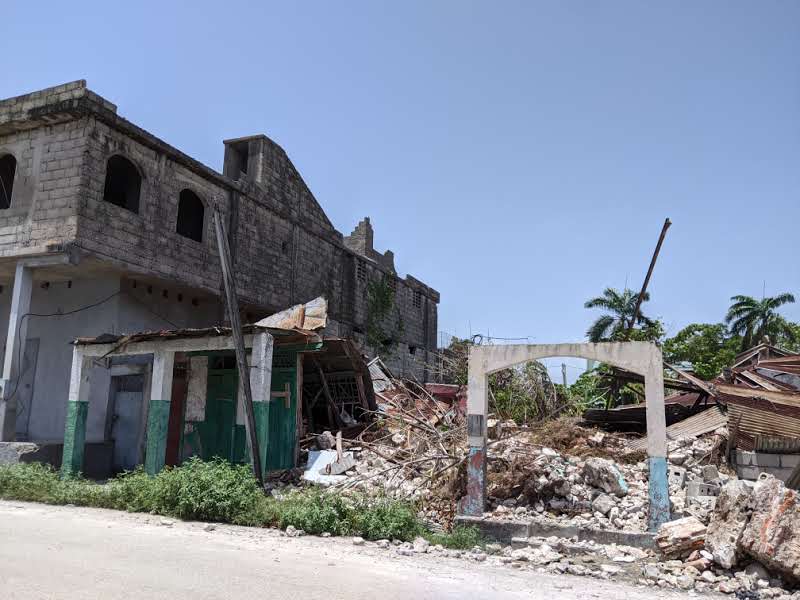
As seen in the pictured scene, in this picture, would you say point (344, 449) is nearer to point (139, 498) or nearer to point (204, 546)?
point (139, 498)

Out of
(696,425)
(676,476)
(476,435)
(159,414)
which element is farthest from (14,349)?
(696,425)

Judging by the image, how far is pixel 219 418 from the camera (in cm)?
1409

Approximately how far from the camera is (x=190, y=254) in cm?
1653

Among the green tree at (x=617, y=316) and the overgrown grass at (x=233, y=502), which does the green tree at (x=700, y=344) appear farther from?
the overgrown grass at (x=233, y=502)

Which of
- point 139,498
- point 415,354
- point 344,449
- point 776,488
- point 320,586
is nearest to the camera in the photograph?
point 320,586

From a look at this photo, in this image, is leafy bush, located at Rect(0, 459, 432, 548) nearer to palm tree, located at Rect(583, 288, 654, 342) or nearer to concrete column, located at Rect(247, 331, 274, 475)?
concrete column, located at Rect(247, 331, 274, 475)

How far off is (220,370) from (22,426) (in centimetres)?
603

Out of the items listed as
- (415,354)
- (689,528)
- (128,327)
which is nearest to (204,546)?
(689,528)

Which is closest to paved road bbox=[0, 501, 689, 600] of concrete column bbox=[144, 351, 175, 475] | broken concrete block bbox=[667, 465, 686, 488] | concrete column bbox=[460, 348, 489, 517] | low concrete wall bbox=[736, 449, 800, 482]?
concrete column bbox=[460, 348, 489, 517]

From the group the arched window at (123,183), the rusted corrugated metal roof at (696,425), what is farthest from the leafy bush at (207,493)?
the arched window at (123,183)

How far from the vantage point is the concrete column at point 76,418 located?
12.7 m

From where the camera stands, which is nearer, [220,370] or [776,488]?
[776,488]

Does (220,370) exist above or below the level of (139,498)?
above

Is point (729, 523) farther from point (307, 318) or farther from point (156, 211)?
point (156, 211)
